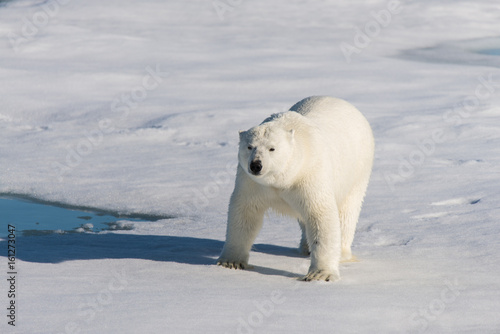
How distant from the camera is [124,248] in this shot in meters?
5.02

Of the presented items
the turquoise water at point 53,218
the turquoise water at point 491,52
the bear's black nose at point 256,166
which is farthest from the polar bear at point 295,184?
the turquoise water at point 491,52

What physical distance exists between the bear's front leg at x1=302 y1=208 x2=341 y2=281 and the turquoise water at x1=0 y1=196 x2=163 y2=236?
2.00 metres

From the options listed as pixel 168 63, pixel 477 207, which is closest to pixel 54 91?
pixel 168 63

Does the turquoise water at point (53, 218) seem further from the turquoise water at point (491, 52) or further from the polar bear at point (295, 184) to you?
the turquoise water at point (491, 52)

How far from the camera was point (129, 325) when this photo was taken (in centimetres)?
307

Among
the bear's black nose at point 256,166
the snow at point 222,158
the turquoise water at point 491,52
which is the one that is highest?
the bear's black nose at point 256,166

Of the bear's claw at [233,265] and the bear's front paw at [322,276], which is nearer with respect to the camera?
the bear's front paw at [322,276]

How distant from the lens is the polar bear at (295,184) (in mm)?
4168

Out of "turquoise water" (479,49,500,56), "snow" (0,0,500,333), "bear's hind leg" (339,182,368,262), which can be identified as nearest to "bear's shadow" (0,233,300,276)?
"snow" (0,0,500,333)

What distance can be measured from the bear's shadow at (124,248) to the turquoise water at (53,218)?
0.31m

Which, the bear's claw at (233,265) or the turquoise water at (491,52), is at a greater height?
the bear's claw at (233,265)

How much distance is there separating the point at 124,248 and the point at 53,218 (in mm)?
1280

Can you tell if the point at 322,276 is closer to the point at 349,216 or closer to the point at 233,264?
the point at 233,264

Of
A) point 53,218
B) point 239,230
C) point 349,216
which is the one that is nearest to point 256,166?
point 239,230
